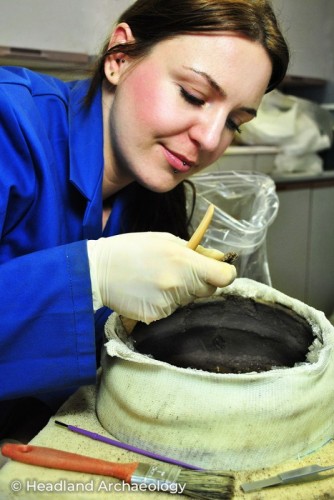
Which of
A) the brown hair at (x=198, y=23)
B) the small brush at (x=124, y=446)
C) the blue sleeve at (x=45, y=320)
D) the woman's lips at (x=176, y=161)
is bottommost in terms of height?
the small brush at (x=124, y=446)

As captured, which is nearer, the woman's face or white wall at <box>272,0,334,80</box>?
the woman's face

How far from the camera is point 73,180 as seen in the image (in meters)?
0.91

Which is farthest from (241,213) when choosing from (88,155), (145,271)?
(145,271)

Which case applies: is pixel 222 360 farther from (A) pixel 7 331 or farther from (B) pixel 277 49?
(B) pixel 277 49

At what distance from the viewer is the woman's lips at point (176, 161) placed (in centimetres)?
93

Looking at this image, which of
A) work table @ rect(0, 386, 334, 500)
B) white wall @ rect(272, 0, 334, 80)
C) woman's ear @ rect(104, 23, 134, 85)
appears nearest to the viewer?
work table @ rect(0, 386, 334, 500)

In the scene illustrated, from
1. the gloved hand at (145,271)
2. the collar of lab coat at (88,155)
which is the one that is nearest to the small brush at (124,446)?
the gloved hand at (145,271)

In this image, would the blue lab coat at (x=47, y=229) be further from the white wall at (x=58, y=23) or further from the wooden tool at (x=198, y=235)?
the white wall at (x=58, y=23)

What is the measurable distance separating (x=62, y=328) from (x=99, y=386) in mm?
146

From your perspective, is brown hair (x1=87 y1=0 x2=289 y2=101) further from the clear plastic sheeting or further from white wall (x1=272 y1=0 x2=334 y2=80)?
white wall (x1=272 y1=0 x2=334 y2=80)

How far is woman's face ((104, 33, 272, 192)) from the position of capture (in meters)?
0.85

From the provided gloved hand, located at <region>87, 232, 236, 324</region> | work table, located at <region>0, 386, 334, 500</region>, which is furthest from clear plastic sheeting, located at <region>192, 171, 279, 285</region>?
work table, located at <region>0, 386, 334, 500</region>

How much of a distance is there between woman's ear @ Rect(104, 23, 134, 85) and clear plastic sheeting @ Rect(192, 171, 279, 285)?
2.04 feet

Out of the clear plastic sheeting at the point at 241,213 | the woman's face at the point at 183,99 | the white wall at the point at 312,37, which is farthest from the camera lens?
the white wall at the point at 312,37
